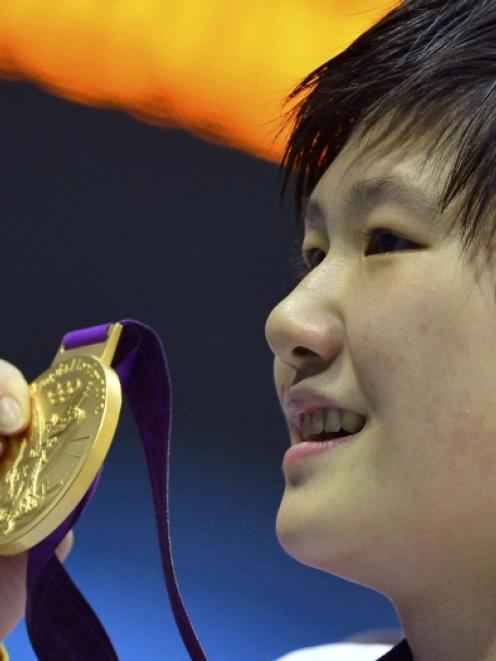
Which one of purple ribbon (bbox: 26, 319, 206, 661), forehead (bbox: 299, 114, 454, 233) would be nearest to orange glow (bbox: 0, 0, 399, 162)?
purple ribbon (bbox: 26, 319, 206, 661)

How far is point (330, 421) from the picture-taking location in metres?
0.82

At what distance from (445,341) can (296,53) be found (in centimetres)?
160

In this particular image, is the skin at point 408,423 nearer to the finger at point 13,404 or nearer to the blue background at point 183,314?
the finger at point 13,404

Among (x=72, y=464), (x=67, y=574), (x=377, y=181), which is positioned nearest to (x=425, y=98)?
(x=377, y=181)

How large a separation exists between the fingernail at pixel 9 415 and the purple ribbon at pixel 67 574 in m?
0.09

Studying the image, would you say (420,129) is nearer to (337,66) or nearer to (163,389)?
(337,66)

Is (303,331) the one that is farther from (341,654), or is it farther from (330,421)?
(341,654)

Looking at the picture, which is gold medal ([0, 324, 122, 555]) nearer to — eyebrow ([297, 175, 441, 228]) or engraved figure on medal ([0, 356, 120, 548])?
engraved figure on medal ([0, 356, 120, 548])

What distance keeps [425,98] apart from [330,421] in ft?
0.78

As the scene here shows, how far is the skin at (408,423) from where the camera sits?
0.75m

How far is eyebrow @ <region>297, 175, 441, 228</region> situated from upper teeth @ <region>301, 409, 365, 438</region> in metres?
0.14

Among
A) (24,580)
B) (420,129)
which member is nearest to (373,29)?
(420,129)

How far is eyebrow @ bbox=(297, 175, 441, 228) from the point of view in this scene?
0.78m

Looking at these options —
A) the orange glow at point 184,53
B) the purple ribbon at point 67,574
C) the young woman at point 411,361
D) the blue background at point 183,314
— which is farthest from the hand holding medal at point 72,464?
the orange glow at point 184,53
